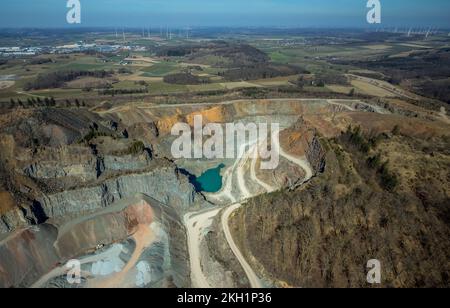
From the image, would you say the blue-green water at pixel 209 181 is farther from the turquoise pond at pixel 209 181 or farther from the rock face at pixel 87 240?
the rock face at pixel 87 240

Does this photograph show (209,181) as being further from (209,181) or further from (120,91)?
(120,91)

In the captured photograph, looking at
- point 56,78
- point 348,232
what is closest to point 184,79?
point 56,78

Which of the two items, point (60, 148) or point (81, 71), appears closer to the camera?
point (60, 148)

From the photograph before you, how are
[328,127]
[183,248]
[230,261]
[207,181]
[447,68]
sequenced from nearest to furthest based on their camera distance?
[230,261], [183,248], [207,181], [328,127], [447,68]

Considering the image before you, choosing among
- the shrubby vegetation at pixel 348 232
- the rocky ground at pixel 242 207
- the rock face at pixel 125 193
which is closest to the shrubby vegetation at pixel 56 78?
the rocky ground at pixel 242 207

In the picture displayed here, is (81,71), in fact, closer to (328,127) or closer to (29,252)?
(328,127)

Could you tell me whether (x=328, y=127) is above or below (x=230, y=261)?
above
